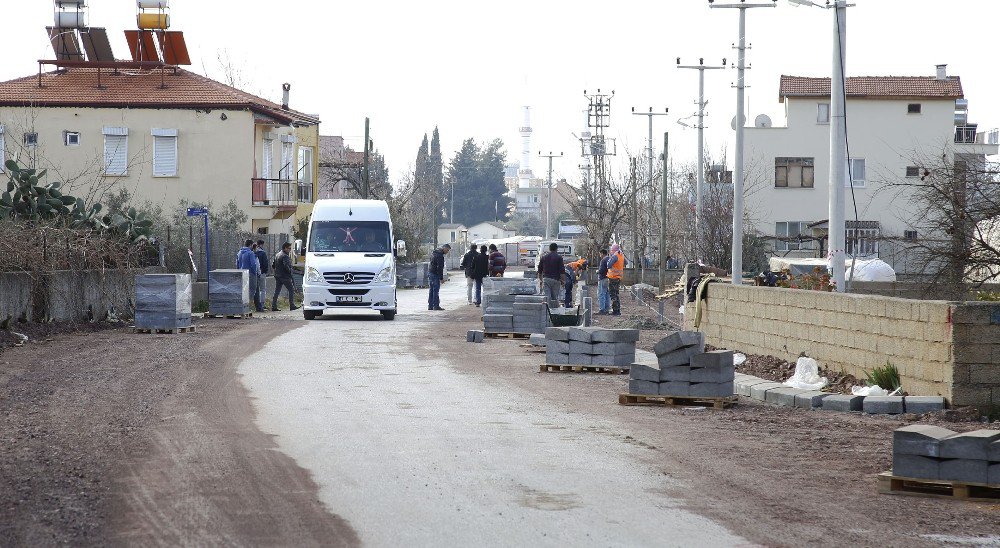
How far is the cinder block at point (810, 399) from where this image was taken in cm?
1392

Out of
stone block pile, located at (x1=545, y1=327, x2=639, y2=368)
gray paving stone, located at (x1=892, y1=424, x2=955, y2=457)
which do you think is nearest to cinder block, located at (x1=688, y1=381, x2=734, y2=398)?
stone block pile, located at (x1=545, y1=327, x2=639, y2=368)

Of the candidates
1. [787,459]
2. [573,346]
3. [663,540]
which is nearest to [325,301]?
[573,346]

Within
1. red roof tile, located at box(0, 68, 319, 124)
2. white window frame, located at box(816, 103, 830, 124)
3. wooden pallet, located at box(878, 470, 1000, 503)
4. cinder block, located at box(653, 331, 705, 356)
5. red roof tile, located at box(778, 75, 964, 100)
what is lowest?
wooden pallet, located at box(878, 470, 1000, 503)

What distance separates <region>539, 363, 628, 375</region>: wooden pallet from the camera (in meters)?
17.9

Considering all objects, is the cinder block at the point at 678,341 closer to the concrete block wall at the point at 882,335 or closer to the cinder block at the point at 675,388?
the cinder block at the point at 675,388

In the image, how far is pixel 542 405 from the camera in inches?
545

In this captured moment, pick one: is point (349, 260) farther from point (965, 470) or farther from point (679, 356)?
point (965, 470)

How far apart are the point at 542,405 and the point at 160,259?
17613 millimetres

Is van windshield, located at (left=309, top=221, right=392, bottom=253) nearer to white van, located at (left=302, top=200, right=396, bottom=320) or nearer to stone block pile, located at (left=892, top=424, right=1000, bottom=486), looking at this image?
white van, located at (left=302, top=200, right=396, bottom=320)

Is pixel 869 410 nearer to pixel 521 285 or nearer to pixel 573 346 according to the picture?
pixel 573 346

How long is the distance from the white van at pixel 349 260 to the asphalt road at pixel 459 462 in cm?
1144

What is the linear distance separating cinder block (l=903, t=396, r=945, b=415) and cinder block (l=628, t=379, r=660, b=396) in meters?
2.79

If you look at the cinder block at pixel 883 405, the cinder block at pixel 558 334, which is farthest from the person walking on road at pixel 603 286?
the cinder block at pixel 883 405

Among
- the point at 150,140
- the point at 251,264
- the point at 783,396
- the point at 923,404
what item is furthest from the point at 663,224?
the point at 923,404
